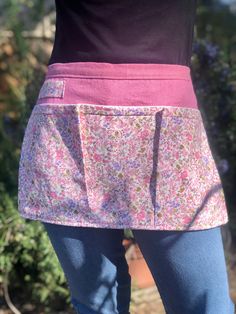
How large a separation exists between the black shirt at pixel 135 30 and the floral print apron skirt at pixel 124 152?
0.02m

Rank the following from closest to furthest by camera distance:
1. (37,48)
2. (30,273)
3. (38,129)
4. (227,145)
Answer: (38,129)
(30,273)
(227,145)
(37,48)

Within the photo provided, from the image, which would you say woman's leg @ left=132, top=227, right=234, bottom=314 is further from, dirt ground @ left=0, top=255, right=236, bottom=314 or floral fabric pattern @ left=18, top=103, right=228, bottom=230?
dirt ground @ left=0, top=255, right=236, bottom=314

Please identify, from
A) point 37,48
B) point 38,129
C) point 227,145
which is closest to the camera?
point 38,129

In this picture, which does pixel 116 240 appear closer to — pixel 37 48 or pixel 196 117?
pixel 196 117

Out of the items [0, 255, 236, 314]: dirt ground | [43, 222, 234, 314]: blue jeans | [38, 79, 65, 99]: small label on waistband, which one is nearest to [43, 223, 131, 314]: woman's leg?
[43, 222, 234, 314]: blue jeans

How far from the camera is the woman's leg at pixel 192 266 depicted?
4.29 feet

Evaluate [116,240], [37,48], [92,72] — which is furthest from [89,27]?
[37,48]

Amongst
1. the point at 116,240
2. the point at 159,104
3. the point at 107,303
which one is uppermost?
the point at 159,104

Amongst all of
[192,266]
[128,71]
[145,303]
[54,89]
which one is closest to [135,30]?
[128,71]

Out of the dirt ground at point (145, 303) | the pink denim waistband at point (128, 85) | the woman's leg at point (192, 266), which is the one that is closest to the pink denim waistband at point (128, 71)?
the pink denim waistband at point (128, 85)

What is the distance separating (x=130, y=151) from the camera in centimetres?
132

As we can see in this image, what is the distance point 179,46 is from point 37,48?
3.13 meters

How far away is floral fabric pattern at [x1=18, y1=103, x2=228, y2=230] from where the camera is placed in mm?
1304

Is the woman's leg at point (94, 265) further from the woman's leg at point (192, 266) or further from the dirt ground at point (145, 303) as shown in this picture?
the dirt ground at point (145, 303)
